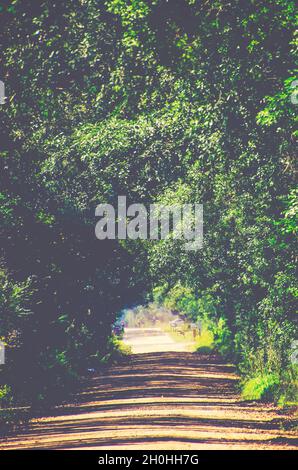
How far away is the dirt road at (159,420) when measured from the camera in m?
17.5

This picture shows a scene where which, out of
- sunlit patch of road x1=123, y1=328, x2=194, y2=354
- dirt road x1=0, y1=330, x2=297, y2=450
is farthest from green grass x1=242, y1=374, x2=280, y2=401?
sunlit patch of road x1=123, y1=328, x2=194, y2=354

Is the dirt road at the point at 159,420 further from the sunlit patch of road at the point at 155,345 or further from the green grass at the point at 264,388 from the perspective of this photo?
the sunlit patch of road at the point at 155,345

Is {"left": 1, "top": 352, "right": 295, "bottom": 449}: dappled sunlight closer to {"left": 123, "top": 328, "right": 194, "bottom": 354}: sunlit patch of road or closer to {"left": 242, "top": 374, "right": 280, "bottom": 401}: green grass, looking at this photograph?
{"left": 242, "top": 374, "right": 280, "bottom": 401}: green grass

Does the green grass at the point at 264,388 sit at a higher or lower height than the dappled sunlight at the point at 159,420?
higher

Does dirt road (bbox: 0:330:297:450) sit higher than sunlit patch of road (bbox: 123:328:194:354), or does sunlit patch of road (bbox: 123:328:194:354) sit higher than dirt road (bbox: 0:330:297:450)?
sunlit patch of road (bbox: 123:328:194:354)

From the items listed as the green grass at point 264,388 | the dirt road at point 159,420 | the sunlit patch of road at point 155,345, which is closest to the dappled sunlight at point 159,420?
the dirt road at point 159,420

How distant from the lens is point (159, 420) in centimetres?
2122

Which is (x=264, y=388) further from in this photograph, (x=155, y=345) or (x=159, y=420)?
(x=155, y=345)

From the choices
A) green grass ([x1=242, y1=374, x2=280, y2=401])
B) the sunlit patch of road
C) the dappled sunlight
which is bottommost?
the dappled sunlight

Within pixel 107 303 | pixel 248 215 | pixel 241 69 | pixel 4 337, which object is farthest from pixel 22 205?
pixel 107 303

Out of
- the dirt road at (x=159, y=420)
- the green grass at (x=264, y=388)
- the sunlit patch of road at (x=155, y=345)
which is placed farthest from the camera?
the sunlit patch of road at (x=155, y=345)

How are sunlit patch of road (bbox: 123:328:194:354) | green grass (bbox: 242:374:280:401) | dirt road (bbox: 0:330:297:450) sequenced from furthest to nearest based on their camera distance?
sunlit patch of road (bbox: 123:328:194:354) < green grass (bbox: 242:374:280:401) < dirt road (bbox: 0:330:297:450)

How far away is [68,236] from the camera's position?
33.1 meters

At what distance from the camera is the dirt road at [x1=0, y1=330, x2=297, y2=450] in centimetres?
1752
